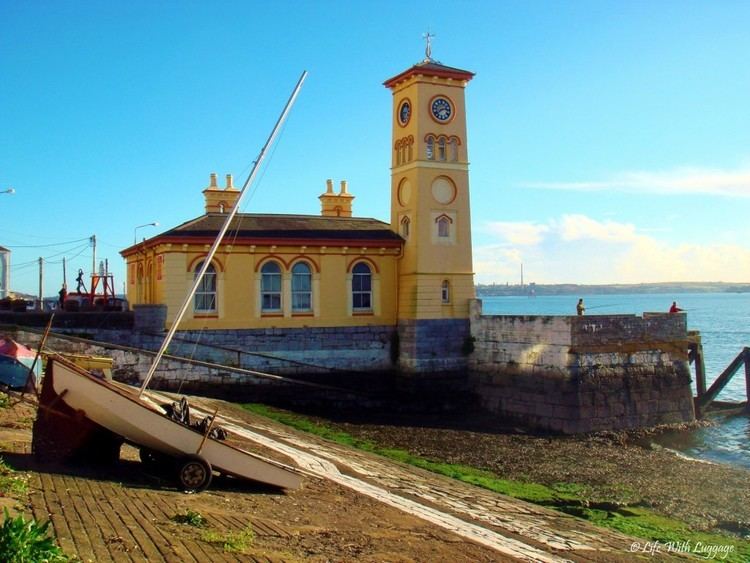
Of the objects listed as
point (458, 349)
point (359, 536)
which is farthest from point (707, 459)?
point (359, 536)

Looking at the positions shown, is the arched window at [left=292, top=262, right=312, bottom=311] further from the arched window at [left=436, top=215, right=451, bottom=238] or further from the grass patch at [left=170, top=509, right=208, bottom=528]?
the grass patch at [left=170, top=509, right=208, bottom=528]

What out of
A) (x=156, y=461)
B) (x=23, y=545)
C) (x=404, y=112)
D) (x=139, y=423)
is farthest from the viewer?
(x=404, y=112)

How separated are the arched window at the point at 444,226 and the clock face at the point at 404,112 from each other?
453 cm

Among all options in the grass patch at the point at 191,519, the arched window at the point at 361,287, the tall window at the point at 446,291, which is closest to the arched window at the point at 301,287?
the arched window at the point at 361,287

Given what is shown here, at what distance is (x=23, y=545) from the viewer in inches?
285

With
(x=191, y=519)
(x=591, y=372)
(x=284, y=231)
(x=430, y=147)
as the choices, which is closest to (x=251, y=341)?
(x=284, y=231)

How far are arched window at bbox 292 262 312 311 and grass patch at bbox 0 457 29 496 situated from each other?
20.1 metres

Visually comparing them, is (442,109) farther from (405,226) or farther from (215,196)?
(215,196)

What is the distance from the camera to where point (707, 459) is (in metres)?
24.3

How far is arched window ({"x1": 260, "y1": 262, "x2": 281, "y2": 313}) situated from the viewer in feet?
102

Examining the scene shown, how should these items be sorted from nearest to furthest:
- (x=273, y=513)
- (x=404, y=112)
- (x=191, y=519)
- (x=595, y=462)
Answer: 1. (x=191, y=519)
2. (x=273, y=513)
3. (x=595, y=462)
4. (x=404, y=112)

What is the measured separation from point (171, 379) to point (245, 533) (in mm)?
18460

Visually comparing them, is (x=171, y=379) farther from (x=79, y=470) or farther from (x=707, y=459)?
(x=707, y=459)

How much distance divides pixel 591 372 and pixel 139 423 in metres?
18.0
